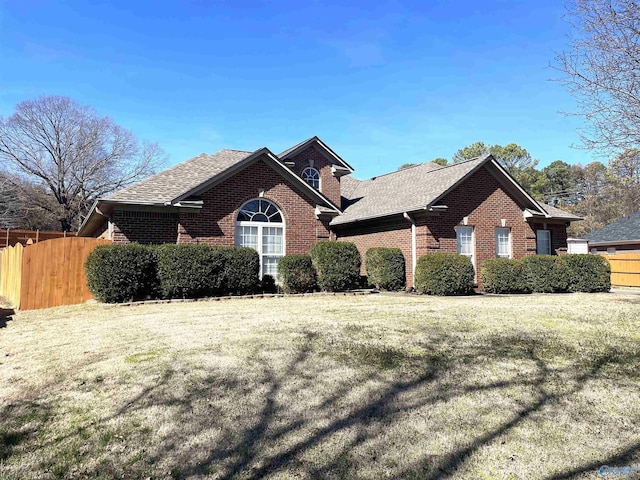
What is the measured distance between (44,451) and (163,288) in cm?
903

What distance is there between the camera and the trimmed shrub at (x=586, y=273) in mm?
16016

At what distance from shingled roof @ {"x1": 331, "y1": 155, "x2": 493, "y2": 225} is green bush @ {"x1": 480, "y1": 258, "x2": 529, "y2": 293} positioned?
3253 mm

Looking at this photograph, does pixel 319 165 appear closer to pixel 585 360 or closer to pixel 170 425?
pixel 585 360

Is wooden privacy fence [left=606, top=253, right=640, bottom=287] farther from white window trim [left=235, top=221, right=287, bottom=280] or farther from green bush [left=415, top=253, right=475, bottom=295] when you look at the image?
white window trim [left=235, top=221, right=287, bottom=280]

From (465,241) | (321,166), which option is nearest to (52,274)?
(321,166)

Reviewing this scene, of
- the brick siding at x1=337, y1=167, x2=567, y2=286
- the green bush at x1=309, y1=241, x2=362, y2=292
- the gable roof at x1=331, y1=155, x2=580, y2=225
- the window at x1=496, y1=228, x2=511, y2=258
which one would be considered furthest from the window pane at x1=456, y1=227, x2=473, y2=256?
the green bush at x1=309, y1=241, x2=362, y2=292

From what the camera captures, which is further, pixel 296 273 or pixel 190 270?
pixel 296 273

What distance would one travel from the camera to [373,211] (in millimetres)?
18031

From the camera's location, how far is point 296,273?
13.9m

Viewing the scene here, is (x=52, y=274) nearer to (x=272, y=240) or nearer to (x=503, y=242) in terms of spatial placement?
(x=272, y=240)

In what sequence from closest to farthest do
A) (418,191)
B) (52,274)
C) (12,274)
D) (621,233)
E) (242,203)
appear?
(52,274) < (12,274) < (242,203) < (418,191) < (621,233)

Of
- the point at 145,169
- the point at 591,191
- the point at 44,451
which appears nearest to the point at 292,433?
the point at 44,451

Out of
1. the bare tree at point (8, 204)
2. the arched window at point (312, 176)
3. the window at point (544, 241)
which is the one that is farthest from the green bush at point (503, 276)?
the bare tree at point (8, 204)

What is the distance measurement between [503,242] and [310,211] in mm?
8300
